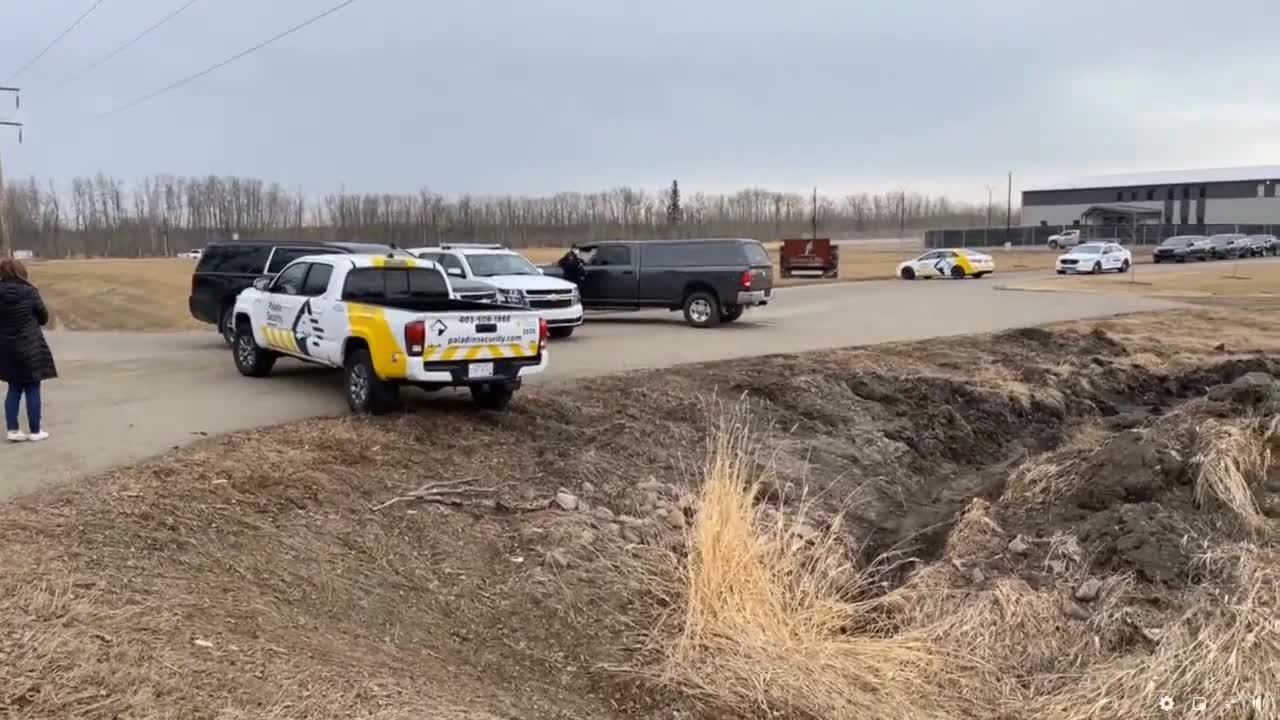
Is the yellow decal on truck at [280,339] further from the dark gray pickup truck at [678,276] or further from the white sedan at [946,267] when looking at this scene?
the white sedan at [946,267]

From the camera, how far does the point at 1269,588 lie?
6.34 meters

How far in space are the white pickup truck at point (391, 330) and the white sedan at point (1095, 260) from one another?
44.1 meters

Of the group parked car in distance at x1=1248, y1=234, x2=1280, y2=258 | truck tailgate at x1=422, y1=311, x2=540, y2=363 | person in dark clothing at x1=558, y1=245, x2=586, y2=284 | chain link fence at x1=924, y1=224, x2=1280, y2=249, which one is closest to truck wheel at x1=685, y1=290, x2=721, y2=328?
person in dark clothing at x1=558, y1=245, x2=586, y2=284

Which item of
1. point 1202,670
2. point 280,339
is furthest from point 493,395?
point 1202,670

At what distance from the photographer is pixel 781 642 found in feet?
19.7

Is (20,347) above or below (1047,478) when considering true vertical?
above

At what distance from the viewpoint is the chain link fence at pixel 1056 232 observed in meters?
84.8

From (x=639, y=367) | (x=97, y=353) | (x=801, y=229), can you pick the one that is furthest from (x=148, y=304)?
(x=801, y=229)

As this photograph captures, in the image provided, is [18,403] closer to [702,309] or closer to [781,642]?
[781,642]

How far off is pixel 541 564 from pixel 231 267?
12.1 meters

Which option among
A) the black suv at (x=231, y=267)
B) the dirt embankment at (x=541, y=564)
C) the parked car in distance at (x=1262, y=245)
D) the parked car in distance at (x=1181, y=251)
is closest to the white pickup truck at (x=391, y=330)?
the dirt embankment at (x=541, y=564)

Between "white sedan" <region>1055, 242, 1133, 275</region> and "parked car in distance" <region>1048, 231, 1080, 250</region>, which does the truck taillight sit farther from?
"parked car in distance" <region>1048, 231, 1080, 250</region>

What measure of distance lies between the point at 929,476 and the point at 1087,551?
4877 mm

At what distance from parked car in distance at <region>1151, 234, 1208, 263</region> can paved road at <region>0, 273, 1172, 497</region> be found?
3244 cm
